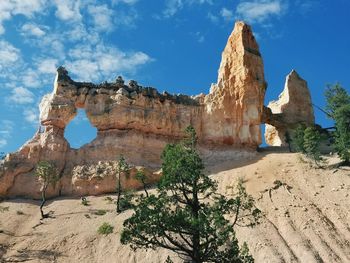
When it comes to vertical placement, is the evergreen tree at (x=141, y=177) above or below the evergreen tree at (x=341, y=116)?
below

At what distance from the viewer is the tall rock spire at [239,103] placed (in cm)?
5788

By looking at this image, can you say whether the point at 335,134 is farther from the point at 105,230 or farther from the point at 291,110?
the point at 105,230

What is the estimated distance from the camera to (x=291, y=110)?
216 ft

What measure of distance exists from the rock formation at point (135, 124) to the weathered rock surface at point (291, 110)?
7814mm

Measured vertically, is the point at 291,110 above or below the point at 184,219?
above

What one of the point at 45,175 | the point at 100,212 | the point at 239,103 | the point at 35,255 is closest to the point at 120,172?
the point at 100,212

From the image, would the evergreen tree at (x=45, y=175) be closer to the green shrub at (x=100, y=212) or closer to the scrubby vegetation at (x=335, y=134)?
the green shrub at (x=100, y=212)

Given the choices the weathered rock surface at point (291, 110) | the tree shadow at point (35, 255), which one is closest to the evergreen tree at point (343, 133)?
the weathered rock surface at point (291, 110)

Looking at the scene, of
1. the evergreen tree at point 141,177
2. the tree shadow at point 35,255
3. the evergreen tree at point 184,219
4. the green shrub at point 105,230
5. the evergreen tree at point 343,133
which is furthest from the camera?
the evergreen tree at point 343,133

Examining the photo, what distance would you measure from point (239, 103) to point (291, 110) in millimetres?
11059

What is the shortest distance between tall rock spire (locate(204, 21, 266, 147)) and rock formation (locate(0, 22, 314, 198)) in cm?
12

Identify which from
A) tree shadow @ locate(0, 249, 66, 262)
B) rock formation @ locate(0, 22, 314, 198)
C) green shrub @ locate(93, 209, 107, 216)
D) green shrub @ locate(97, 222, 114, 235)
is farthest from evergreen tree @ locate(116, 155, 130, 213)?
tree shadow @ locate(0, 249, 66, 262)

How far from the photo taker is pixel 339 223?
40781 millimetres

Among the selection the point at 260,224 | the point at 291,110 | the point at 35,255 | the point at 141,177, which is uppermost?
the point at 291,110
